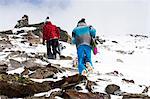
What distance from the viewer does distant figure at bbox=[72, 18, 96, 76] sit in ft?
47.8

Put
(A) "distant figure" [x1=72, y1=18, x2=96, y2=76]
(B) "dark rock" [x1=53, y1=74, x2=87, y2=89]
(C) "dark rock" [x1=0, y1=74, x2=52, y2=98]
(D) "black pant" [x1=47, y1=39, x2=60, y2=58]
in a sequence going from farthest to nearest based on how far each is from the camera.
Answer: (D) "black pant" [x1=47, y1=39, x2=60, y2=58], (A) "distant figure" [x1=72, y1=18, x2=96, y2=76], (B) "dark rock" [x1=53, y1=74, x2=87, y2=89], (C) "dark rock" [x1=0, y1=74, x2=52, y2=98]

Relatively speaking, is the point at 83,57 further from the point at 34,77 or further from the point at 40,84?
the point at 40,84

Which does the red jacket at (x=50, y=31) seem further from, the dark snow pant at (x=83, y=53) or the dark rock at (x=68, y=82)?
the dark rock at (x=68, y=82)

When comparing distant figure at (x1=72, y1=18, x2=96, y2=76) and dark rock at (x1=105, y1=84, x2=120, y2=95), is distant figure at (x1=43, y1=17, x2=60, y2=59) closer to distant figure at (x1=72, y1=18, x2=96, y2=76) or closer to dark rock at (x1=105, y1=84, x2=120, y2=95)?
distant figure at (x1=72, y1=18, x2=96, y2=76)

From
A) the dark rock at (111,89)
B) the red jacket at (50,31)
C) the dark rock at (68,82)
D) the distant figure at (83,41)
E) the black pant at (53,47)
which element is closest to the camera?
the dark rock at (68,82)

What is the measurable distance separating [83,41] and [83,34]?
Result: 250 millimetres

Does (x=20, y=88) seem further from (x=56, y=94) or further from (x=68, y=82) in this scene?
(x=68, y=82)

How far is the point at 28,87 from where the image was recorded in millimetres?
10156

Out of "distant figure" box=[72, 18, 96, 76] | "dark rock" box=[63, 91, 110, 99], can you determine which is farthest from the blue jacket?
"dark rock" box=[63, 91, 110, 99]

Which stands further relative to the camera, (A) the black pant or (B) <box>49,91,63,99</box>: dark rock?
(A) the black pant

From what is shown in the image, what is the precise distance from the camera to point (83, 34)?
14.6 m

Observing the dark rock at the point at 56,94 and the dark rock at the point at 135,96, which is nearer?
the dark rock at the point at 56,94

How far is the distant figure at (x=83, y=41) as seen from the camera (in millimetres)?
14562

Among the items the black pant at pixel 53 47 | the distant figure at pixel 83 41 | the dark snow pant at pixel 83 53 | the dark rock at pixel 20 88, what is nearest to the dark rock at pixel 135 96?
the dark rock at pixel 20 88
